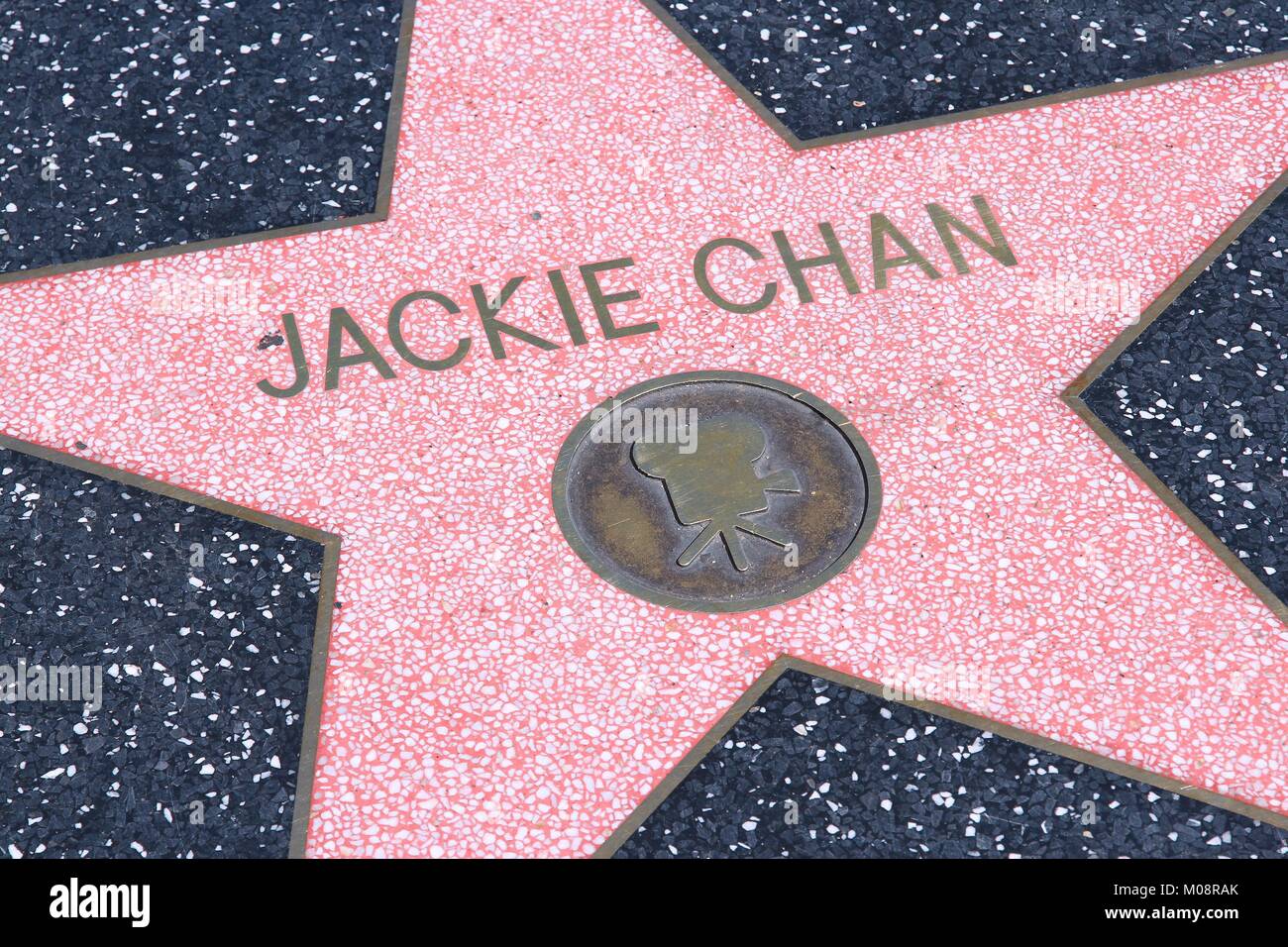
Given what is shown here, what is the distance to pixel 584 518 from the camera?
126 inches

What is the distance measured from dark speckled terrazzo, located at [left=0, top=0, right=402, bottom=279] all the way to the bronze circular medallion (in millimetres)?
990

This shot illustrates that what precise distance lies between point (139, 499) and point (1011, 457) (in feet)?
6.25

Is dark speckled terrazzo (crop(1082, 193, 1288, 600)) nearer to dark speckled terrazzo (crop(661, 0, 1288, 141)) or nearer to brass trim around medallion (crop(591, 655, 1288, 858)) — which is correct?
brass trim around medallion (crop(591, 655, 1288, 858))

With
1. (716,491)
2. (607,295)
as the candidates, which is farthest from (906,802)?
(607,295)

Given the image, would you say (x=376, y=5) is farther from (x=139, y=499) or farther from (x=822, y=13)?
(x=139, y=499)

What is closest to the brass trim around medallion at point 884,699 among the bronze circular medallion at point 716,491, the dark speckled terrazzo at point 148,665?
the bronze circular medallion at point 716,491

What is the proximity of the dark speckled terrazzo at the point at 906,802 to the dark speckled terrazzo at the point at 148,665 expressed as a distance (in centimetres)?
77

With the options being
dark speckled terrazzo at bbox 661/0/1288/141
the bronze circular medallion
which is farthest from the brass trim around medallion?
dark speckled terrazzo at bbox 661/0/1288/141

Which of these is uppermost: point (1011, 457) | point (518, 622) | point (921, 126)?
point (921, 126)

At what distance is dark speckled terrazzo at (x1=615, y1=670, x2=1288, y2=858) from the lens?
2771mm

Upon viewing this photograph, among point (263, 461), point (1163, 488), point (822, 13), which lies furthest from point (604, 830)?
point (822, 13)

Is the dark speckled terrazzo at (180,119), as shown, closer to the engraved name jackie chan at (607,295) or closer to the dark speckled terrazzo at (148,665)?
the engraved name jackie chan at (607,295)

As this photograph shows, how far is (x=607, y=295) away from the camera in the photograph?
11.8ft
